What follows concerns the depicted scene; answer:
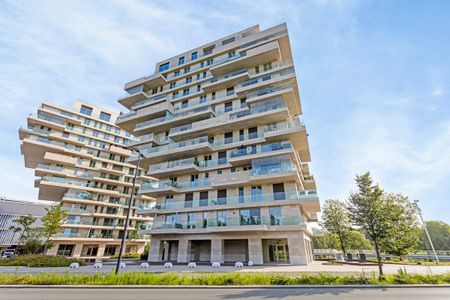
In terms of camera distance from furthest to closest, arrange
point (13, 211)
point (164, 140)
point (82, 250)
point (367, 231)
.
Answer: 1. point (13, 211)
2. point (82, 250)
3. point (164, 140)
4. point (367, 231)

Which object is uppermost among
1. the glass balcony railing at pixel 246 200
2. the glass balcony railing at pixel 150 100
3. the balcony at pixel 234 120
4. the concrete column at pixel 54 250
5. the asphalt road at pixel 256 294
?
the glass balcony railing at pixel 150 100

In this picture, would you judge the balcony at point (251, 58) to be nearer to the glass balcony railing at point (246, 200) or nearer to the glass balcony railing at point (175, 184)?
the glass balcony railing at point (175, 184)

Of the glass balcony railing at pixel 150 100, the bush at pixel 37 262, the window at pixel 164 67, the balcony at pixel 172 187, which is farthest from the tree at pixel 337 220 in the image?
the window at pixel 164 67

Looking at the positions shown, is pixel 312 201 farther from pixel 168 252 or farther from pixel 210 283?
pixel 168 252

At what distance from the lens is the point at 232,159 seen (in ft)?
84.0

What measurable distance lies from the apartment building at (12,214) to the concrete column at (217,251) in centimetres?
4602

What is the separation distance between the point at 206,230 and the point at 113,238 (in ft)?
92.3

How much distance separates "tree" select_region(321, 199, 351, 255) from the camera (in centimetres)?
3381

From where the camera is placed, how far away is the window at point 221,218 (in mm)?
23469

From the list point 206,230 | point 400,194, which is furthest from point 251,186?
point 400,194

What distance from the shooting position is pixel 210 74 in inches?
1345

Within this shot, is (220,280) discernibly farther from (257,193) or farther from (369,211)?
(257,193)

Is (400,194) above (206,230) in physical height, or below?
above

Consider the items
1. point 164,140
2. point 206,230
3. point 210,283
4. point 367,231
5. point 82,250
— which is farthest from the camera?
point 82,250
